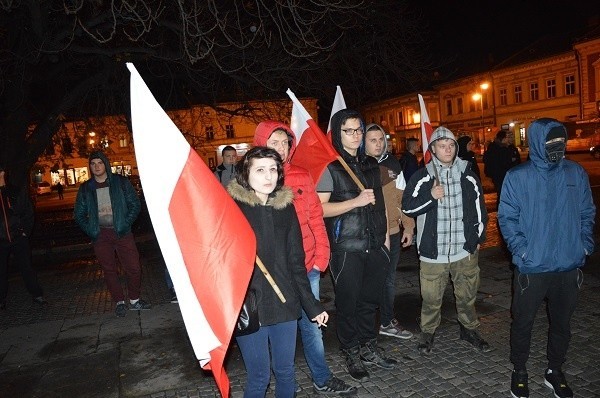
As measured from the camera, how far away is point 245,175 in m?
3.18

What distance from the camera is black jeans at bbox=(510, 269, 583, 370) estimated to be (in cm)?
366

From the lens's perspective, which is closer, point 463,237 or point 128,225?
point 463,237

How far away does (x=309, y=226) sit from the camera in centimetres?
379

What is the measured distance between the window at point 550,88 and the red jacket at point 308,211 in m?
48.6

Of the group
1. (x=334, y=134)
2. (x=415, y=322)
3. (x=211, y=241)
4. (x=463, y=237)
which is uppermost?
(x=334, y=134)

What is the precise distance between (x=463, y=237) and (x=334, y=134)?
5.02ft

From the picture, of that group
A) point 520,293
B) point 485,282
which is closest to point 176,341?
point 520,293

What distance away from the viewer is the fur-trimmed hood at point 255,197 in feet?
10.2

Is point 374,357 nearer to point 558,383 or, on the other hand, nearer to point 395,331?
point 395,331

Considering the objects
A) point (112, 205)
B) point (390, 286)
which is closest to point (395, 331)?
point (390, 286)

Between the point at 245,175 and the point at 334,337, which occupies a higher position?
the point at 245,175

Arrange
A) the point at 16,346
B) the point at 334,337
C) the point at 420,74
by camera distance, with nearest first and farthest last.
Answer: the point at 334,337 < the point at 16,346 < the point at 420,74

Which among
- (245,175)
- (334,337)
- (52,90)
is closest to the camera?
(245,175)

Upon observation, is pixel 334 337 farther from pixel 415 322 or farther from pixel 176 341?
pixel 176 341
